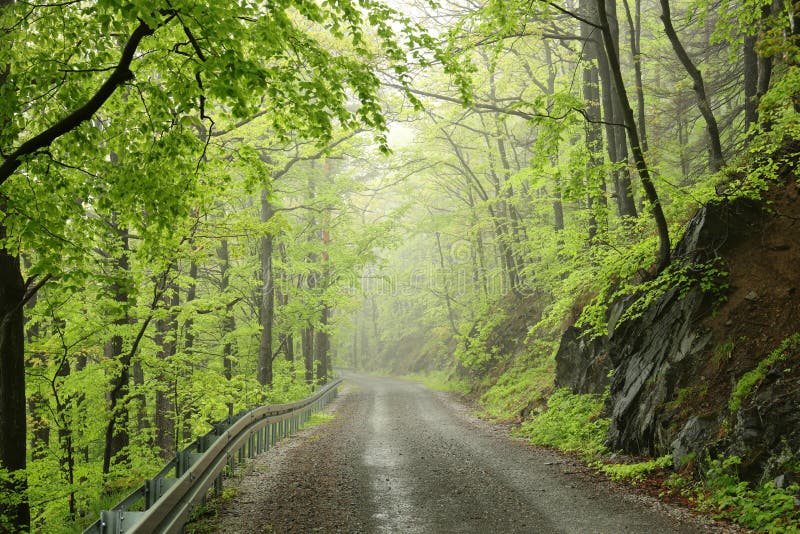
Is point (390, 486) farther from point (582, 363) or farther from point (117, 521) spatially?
point (582, 363)

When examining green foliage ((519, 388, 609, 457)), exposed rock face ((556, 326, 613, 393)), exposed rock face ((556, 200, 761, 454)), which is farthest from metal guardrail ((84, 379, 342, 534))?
exposed rock face ((556, 326, 613, 393))

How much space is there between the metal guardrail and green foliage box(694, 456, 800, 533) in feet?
18.9

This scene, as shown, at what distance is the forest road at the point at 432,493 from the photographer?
5918 mm

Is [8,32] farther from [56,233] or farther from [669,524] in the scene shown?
[669,524]

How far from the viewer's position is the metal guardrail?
409 centimetres

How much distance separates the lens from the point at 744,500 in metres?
5.52

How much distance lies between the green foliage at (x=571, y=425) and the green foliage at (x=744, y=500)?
9.96ft

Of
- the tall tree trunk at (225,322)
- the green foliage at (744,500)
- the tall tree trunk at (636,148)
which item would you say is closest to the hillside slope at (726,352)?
the green foliage at (744,500)

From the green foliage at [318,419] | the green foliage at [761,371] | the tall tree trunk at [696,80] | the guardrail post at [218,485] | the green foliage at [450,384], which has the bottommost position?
the green foliage at [450,384]

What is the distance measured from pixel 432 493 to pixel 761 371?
4.69 metres

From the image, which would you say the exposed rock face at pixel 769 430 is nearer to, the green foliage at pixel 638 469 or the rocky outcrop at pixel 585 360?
the green foliage at pixel 638 469

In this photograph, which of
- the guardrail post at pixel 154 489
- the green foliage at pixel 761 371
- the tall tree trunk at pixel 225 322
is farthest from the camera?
the tall tree trunk at pixel 225 322

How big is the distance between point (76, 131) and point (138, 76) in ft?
4.65

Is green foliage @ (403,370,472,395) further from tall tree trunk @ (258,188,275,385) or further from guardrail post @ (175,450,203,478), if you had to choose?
guardrail post @ (175,450,203,478)
